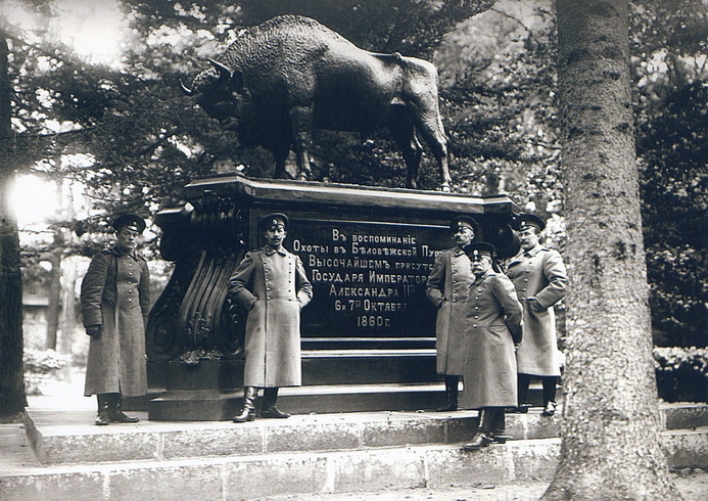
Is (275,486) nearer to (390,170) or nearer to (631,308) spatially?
(631,308)

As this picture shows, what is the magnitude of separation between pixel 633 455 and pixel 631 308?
41.0 inches

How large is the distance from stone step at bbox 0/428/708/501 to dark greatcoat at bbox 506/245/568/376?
1.02m

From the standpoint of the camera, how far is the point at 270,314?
8312mm

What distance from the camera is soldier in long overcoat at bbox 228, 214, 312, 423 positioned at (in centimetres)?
812

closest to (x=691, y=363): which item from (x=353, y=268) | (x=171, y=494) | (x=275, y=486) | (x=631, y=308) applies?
(x=353, y=268)

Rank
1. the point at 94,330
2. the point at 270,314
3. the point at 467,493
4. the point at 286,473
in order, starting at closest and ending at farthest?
1. the point at 286,473
2. the point at 467,493
3. the point at 94,330
4. the point at 270,314

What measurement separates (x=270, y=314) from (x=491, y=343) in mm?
2133

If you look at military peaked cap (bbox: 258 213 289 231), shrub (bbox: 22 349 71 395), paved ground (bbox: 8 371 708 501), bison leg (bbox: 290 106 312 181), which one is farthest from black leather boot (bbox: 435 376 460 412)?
shrub (bbox: 22 349 71 395)

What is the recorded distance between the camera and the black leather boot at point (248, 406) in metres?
7.86

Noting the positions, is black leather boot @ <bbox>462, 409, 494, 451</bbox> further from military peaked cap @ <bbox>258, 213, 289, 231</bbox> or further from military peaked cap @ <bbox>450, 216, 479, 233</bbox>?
military peaked cap @ <bbox>258, 213, 289, 231</bbox>

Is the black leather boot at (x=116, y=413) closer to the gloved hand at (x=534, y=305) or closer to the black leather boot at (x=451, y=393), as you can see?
the black leather boot at (x=451, y=393)

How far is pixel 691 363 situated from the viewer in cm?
1165

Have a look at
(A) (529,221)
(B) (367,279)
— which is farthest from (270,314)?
(A) (529,221)

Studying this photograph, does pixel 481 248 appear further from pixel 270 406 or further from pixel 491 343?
pixel 270 406
